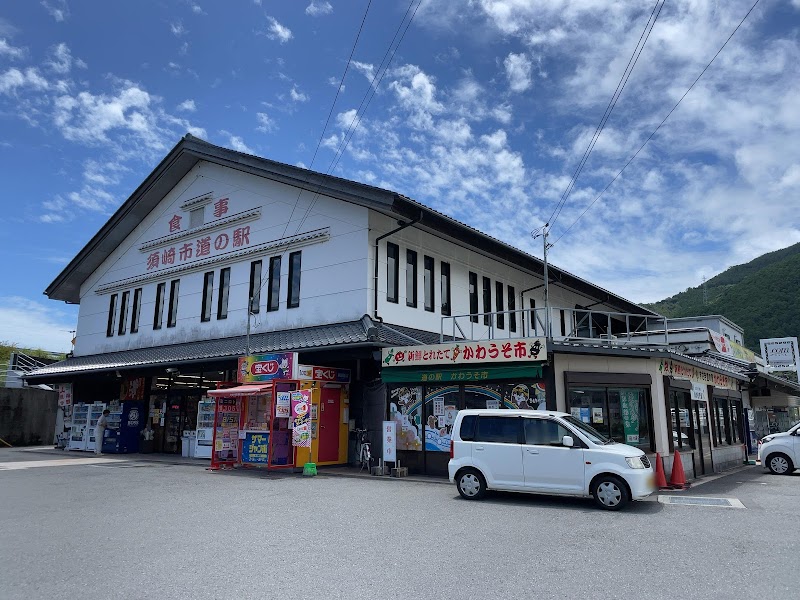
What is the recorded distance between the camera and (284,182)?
767 inches

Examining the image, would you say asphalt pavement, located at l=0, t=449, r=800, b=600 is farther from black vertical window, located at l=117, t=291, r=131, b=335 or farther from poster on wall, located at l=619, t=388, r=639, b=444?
black vertical window, located at l=117, t=291, r=131, b=335

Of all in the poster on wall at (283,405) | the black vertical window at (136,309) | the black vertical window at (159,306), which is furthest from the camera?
the black vertical window at (136,309)

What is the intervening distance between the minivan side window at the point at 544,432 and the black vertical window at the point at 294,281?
10266mm

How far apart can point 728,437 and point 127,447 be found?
22.7 metres

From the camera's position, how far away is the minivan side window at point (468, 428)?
455 inches

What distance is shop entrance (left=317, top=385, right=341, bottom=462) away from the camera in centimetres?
1670

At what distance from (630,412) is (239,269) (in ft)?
46.2

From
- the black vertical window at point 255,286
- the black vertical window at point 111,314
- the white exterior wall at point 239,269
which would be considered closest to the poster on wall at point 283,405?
the white exterior wall at point 239,269

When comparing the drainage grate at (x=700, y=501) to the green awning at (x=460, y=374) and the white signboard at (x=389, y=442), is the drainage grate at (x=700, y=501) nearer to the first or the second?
the green awning at (x=460, y=374)

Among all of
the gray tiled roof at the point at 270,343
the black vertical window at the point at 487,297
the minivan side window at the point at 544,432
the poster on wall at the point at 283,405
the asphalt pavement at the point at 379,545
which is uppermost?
the black vertical window at the point at 487,297

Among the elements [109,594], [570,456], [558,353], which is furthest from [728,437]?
[109,594]

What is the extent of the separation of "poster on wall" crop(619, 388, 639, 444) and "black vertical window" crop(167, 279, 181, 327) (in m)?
17.1

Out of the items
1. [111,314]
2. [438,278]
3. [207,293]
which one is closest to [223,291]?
[207,293]

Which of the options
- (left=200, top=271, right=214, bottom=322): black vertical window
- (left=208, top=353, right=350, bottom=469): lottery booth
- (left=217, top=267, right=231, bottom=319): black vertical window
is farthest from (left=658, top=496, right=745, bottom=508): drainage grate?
(left=200, top=271, right=214, bottom=322): black vertical window
